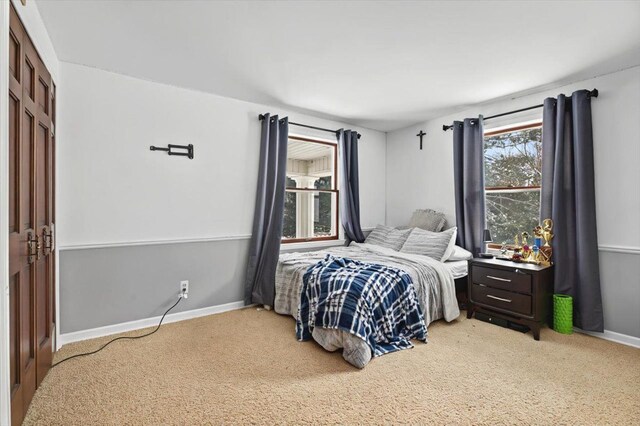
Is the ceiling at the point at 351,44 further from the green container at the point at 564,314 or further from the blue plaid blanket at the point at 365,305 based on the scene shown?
the green container at the point at 564,314

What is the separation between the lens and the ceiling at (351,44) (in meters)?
1.94

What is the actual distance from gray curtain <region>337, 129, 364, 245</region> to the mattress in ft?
4.57

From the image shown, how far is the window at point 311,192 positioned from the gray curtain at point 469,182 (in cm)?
161

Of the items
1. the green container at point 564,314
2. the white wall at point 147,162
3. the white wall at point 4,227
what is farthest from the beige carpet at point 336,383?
the white wall at point 147,162

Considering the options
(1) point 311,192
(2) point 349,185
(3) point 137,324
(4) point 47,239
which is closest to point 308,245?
(1) point 311,192

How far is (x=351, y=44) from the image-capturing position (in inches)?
92.3

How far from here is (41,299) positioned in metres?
2.11

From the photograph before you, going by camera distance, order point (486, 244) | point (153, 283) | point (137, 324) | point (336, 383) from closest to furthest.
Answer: point (336, 383)
point (137, 324)
point (153, 283)
point (486, 244)

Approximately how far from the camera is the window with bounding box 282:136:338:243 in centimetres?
428

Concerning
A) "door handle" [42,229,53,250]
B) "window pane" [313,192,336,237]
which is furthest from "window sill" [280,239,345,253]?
"door handle" [42,229,53,250]

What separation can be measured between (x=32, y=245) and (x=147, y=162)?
142cm

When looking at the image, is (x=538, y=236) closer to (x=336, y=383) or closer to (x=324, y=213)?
(x=336, y=383)

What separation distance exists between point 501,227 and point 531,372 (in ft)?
6.10

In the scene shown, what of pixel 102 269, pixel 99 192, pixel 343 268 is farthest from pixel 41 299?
pixel 343 268
